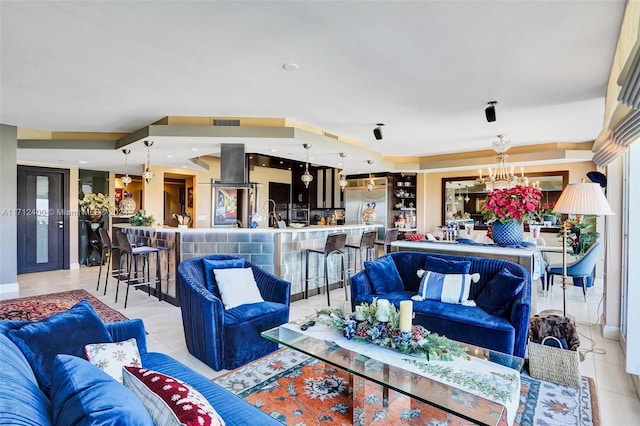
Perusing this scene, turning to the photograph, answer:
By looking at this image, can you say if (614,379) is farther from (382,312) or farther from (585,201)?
(382,312)

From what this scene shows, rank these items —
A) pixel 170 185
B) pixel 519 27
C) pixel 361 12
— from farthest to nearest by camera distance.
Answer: pixel 170 185 < pixel 519 27 < pixel 361 12

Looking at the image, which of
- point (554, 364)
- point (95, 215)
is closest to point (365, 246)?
point (554, 364)

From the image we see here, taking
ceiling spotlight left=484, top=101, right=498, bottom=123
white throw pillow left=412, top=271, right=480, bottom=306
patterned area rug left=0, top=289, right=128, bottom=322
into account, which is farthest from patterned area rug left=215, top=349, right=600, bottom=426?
ceiling spotlight left=484, top=101, right=498, bottom=123

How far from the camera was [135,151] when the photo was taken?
5953 millimetres

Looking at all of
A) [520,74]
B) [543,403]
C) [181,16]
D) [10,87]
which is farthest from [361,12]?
[10,87]

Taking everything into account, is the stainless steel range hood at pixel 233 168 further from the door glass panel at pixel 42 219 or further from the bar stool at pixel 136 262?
the door glass panel at pixel 42 219

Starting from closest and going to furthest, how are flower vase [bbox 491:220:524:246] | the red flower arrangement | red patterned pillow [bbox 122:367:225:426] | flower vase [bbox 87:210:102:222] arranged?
1. red patterned pillow [bbox 122:367:225:426]
2. the red flower arrangement
3. flower vase [bbox 491:220:524:246]
4. flower vase [bbox 87:210:102:222]

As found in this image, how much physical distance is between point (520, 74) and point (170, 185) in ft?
33.8

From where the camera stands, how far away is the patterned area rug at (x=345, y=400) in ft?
6.89

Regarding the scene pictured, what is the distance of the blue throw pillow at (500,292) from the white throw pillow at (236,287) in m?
2.11

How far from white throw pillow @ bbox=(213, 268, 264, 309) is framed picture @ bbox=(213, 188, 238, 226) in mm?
5526

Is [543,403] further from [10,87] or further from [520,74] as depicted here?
[10,87]

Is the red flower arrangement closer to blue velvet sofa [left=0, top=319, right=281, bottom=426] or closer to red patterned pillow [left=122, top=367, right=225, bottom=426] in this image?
blue velvet sofa [left=0, top=319, right=281, bottom=426]

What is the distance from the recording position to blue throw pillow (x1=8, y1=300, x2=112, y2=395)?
1.45 m
